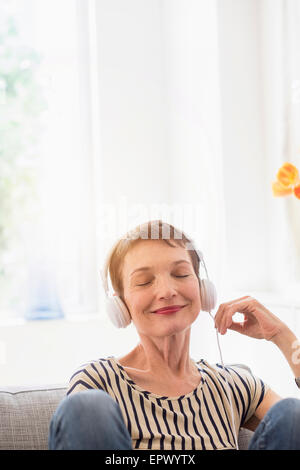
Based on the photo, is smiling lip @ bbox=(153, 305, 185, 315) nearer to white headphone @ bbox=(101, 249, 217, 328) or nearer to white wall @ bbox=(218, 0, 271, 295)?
white headphone @ bbox=(101, 249, 217, 328)

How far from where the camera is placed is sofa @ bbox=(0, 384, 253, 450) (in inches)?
47.4

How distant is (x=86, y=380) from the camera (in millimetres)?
1155

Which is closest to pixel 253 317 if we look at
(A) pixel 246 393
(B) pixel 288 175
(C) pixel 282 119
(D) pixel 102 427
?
(A) pixel 246 393

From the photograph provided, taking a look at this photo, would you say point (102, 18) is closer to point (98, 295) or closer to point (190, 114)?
point (190, 114)

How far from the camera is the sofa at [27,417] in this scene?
120cm

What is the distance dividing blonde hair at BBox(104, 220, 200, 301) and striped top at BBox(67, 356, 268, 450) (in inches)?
7.6

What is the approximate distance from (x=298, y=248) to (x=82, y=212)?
3.63 feet

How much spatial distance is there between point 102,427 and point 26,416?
36 centimetres

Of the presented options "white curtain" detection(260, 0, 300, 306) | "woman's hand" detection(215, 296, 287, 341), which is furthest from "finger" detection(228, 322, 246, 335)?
"white curtain" detection(260, 0, 300, 306)

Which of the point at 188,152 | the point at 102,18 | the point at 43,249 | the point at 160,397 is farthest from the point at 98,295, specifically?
the point at 160,397

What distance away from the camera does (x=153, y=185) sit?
282cm

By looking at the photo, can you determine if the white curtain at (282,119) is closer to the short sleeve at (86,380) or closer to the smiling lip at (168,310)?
the smiling lip at (168,310)

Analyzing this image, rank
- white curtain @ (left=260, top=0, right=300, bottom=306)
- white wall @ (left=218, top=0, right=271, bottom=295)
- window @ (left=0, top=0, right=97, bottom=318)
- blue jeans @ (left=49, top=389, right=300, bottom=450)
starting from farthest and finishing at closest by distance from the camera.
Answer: window @ (left=0, top=0, right=97, bottom=318) → white wall @ (left=218, top=0, right=271, bottom=295) → white curtain @ (left=260, top=0, right=300, bottom=306) → blue jeans @ (left=49, top=389, right=300, bottom=450)

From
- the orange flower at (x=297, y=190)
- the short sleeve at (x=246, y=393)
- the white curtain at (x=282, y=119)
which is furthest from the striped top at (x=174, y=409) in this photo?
the white curtain at (x=282, y=119)
